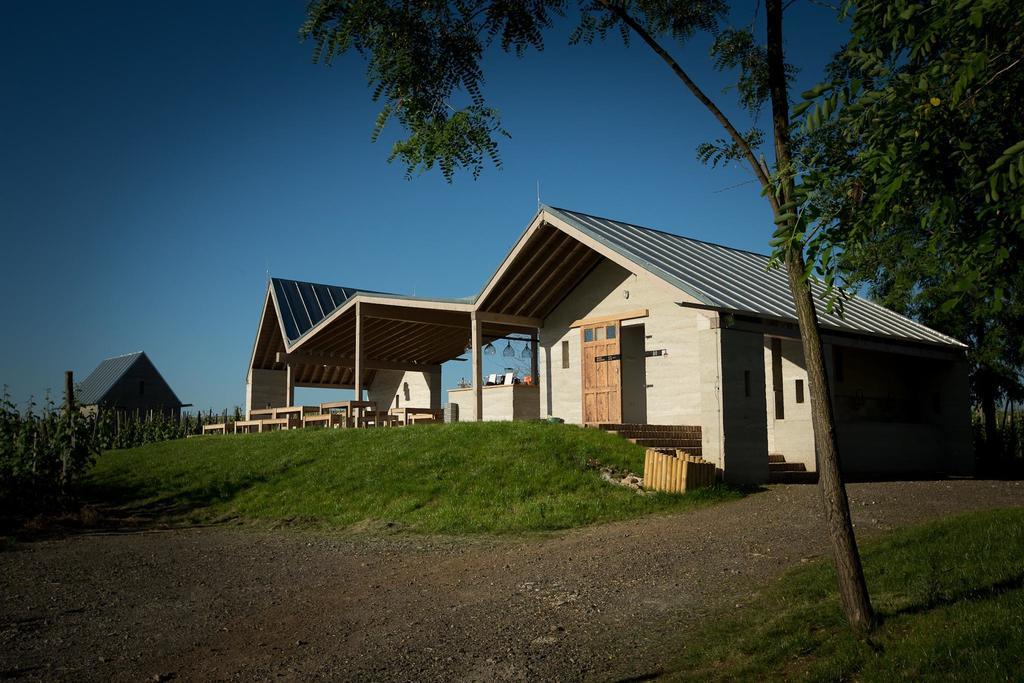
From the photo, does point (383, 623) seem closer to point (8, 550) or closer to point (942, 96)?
point (942, 96)

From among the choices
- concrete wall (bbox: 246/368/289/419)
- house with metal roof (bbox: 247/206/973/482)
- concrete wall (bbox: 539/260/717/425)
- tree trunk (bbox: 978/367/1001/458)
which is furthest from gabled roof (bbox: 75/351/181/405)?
tree trunk (bbox: 978/367/1001/458)

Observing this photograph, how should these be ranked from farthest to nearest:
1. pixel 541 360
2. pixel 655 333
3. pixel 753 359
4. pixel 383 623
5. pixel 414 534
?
pixel 541 360
pixel 655 333
pixel 753 359
pixel 414 534
pixel 383 623

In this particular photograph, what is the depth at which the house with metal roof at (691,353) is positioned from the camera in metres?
15.7

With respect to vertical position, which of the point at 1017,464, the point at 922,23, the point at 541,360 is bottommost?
the point at 1017,464

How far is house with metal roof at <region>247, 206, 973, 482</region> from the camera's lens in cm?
1570

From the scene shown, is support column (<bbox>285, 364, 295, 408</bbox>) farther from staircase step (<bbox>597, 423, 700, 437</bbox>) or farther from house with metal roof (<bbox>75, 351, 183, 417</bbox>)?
house with metal roof (<bbox>75, 351, 183, 417</bbox>)

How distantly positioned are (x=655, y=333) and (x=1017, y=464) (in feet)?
44.5

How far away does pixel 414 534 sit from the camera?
501 inches

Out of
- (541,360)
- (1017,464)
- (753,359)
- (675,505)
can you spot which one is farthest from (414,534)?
(1017,464)

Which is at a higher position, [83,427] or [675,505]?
[83,427]

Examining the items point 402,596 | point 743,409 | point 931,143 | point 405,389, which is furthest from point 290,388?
point 931,143

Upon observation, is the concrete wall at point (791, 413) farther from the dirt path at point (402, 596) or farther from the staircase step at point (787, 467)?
the dirt path at point (402, 596)

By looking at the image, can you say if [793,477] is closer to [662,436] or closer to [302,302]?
[662,436]

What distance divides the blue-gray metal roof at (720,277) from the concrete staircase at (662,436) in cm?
309
